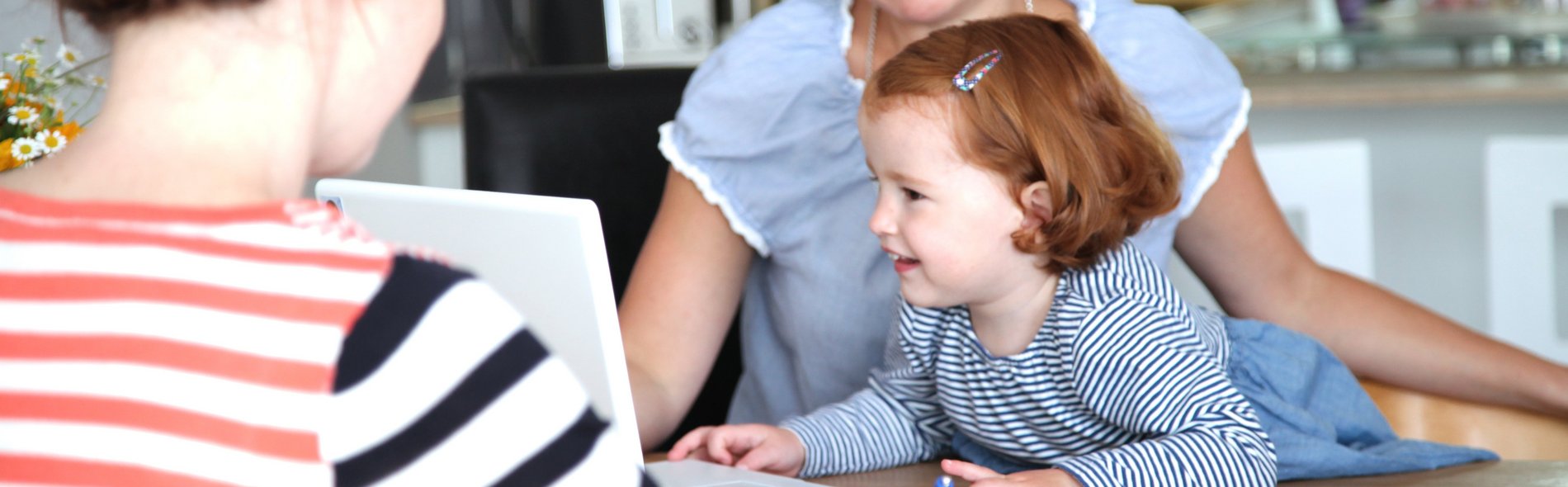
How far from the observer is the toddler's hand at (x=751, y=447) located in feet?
3.51

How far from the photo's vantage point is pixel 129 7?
1.80 feet

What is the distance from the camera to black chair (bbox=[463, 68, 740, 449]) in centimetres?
155

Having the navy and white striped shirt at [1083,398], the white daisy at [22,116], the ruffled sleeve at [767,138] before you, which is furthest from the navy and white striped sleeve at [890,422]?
the white daisy at [22,116]

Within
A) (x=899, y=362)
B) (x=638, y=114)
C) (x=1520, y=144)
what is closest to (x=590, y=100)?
(x=638, y=114)

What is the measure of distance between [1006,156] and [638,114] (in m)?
0.61

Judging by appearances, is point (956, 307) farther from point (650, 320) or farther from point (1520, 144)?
point (1520, 144)

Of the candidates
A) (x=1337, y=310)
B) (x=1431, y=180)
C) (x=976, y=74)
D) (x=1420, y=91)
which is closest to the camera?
(x=976, y=74)

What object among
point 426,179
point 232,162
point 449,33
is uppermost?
point 232,162

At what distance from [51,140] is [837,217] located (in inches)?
26.7

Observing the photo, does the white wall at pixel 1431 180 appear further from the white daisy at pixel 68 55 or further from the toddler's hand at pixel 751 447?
the white daisy at pixel 68 55

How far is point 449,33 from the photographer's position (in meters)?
2.95

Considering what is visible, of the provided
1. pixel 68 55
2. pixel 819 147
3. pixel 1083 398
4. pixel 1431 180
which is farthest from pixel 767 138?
pixel 1431 180

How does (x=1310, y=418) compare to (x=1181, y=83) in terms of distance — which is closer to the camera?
(x=1310, y=418)

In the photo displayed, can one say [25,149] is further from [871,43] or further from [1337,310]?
[1337,310]
